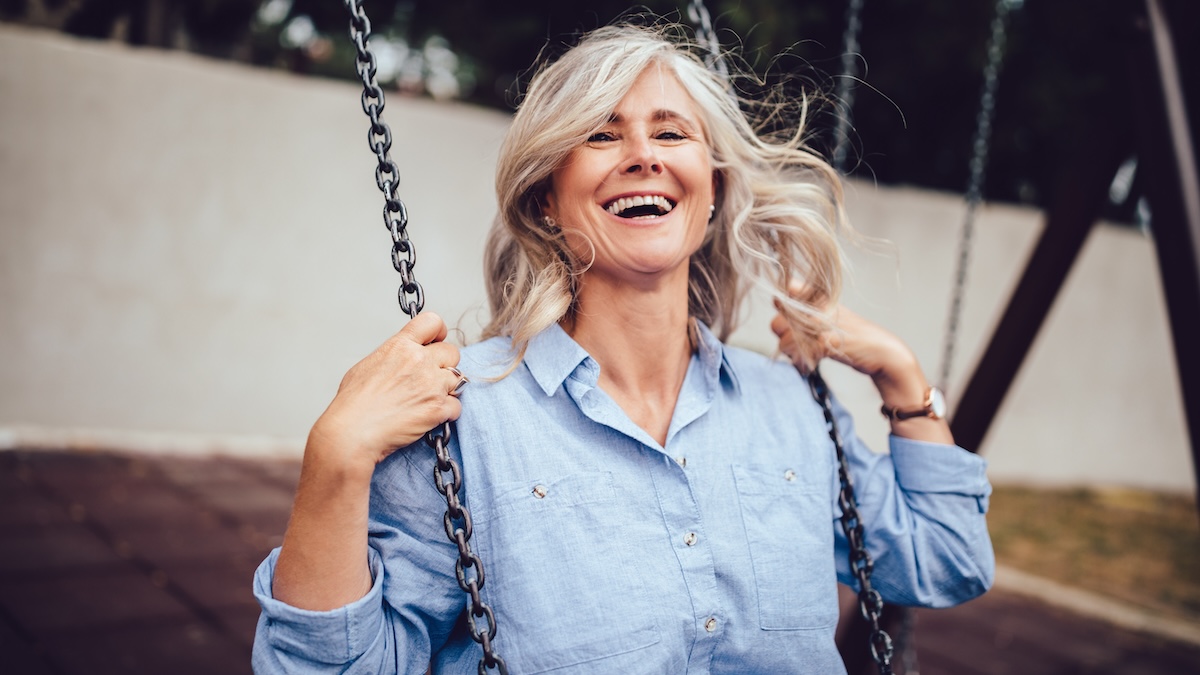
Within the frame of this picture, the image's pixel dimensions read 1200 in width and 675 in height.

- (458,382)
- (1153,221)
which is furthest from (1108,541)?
(458,382)

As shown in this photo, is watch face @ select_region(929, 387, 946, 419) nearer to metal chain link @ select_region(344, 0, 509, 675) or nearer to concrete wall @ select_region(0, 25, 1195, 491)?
metal chain link @ select_region(344, 0, 509, 675)

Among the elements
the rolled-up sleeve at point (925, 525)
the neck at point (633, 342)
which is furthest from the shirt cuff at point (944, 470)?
the neck at point (633, 342)

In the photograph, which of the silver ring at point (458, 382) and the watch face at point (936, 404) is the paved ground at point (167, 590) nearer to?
the silver ring at point (458, 382)

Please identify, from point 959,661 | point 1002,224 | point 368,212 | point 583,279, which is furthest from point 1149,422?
point 583,279

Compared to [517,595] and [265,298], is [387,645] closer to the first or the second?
[517,595]

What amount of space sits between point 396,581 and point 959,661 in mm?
3080

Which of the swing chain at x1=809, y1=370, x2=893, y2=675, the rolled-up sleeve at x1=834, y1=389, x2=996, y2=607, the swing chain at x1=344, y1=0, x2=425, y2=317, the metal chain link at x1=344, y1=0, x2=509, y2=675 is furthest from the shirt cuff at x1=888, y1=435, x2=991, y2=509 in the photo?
the swing chain at x1=344, y1=0, x2=425, y2=317

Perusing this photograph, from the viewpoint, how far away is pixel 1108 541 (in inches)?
229

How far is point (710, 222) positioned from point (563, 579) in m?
0.84

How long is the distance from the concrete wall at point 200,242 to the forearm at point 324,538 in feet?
12.0

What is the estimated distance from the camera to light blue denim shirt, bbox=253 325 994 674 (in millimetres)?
1286

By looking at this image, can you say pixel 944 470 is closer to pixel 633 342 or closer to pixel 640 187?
pixel 633 342

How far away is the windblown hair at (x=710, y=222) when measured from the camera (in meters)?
1.52

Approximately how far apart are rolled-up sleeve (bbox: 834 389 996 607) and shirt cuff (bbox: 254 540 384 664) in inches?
35.1
